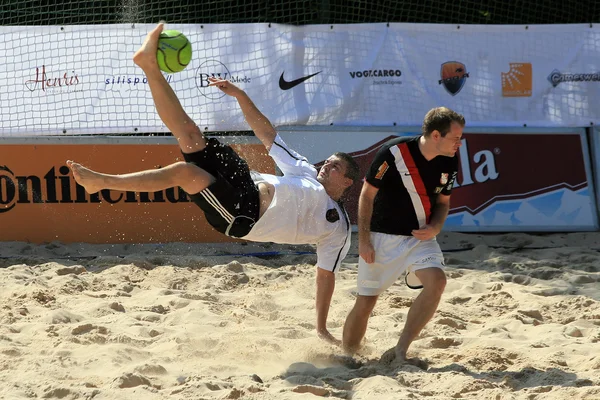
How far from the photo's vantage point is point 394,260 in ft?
17.1

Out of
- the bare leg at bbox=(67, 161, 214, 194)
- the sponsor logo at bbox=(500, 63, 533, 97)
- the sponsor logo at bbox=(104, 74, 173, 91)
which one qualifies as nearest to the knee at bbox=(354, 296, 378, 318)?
the bare leg at bbox=(67, 161, 214, 194)

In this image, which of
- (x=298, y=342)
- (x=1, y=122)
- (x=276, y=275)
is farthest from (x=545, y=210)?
(x=1, y=122)

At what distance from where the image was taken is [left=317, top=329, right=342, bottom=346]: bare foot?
552 centimetres

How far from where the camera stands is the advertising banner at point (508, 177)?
8602mm

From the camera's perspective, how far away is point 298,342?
5.62m

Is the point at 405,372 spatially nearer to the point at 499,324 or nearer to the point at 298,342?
the point at 298,342

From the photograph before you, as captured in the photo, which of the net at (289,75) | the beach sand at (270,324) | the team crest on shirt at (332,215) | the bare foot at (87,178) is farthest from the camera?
the net at (289,75)

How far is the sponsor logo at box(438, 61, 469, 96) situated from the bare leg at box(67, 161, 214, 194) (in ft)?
13.9

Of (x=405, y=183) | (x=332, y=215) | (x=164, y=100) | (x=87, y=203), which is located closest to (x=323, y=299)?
(x=332, y=215)

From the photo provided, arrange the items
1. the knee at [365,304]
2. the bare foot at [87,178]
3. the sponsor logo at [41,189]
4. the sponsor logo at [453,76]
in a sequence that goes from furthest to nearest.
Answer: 1. the sponsor logo at [453,76]
2. the sponsor logo at [41,189]
3. the knee at [365,304]
4. the bare foot at [87,178]

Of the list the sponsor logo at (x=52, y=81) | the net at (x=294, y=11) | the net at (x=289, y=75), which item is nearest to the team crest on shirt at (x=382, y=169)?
the net at (x=289, y=75)

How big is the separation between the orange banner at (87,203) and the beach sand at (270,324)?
0.54 feet

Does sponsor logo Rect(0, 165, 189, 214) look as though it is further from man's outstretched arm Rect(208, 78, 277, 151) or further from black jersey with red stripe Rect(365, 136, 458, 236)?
black jersey with red stripe Rect(365, 136, 458, 236)

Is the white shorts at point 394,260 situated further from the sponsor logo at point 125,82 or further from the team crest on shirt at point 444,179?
the sponsor logo at point 125,82
